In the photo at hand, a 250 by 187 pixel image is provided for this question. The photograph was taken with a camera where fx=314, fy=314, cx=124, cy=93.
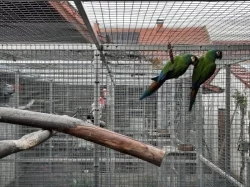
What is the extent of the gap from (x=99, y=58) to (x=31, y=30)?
38 centimetres

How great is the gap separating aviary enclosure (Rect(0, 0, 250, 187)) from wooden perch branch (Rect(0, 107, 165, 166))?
0.39 meters

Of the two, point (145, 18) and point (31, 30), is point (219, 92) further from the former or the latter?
point (31, 30)

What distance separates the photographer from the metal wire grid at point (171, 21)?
3.88 ft

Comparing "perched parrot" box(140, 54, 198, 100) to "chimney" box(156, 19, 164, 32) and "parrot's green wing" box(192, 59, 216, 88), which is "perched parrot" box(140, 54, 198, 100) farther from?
"chimney" box(156, 19, 164, 32)

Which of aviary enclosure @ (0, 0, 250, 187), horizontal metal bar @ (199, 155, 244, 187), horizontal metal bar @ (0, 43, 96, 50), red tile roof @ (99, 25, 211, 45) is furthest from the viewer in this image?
horizontal metal bar @ (199, 155, 244, 187)

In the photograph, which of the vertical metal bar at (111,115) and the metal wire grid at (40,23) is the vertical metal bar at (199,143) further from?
the metal wire grid at (40,23)

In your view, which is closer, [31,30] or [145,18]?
[145,18]

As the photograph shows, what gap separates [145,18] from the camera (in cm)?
137

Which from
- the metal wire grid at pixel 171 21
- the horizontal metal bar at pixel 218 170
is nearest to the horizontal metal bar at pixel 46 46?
the metal wire grid at pixel 171 21

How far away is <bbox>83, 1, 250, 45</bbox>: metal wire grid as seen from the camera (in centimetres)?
118

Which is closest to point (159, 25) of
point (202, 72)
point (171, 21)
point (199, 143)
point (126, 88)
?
point (171, 21)

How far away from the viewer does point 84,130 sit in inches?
33.7

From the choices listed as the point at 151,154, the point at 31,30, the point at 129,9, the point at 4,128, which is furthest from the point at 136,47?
the point at 4,128

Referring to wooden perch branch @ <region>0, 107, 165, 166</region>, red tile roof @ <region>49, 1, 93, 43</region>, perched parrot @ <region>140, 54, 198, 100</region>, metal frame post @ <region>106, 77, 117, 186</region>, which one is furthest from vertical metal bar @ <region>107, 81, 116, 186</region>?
wooden perch branch @ <region>0, 107, 165, 166</region>
